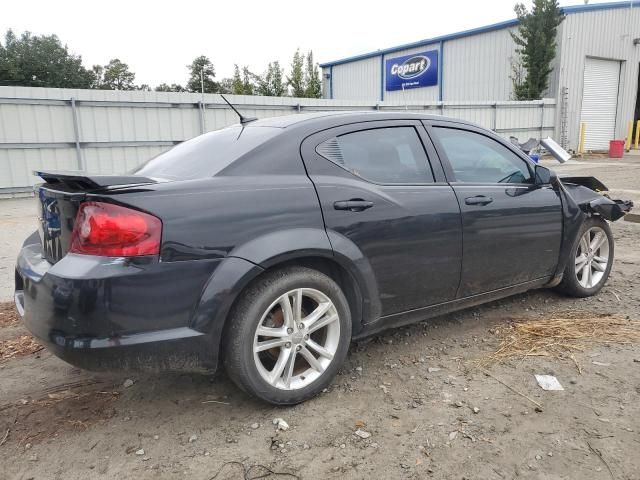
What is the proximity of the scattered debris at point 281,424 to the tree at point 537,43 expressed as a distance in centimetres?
2279

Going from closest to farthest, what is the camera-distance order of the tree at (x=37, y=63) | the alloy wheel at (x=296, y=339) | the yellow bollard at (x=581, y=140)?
1. the alloy wheel at (x=296, y=339)
2. the yellow bollard at (x=581, y=140)
3. the tree at (x=37, y=63)

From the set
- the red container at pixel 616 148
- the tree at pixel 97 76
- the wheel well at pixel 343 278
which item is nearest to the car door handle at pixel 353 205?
the wheel well at pixel 343 278

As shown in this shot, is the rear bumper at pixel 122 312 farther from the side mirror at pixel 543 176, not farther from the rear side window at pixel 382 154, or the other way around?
the side mirror at pixel 543 176

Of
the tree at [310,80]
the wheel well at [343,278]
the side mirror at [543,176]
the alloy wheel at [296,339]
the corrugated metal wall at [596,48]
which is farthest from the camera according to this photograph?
the tree at [310,80]

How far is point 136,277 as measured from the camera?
2.26 m

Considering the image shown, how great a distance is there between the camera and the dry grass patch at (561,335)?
3338 millimetres

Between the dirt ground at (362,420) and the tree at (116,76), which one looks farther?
the tree at (116,76)

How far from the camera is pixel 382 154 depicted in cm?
316

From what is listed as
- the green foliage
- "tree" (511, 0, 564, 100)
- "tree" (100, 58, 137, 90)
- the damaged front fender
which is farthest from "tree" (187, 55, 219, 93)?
the damaged front fender

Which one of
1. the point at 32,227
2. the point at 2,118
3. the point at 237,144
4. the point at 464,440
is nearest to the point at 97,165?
the point at 2,118

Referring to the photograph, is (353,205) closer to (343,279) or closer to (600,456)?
(343,279)

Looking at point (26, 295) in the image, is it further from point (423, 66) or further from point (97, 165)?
point (423, 66)

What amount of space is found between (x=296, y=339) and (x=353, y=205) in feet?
2.60

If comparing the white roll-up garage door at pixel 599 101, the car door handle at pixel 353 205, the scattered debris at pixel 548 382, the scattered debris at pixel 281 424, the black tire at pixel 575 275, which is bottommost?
the scattered debris at pixel 281 424
